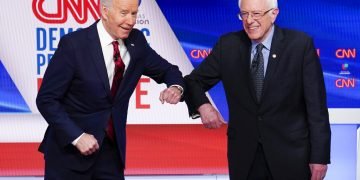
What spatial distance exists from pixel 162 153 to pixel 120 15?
6.68 ft

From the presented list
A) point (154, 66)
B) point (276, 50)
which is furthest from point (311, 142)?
point (154, 66)

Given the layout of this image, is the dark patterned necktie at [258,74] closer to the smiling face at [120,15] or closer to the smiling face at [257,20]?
the smiling face at [257,20]

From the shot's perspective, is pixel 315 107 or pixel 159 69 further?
pixel 159 69

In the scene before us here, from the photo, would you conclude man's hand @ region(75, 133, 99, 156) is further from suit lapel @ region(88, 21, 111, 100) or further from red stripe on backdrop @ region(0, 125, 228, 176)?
red stripe on backdrop @ region(0, 125, 228, 176)

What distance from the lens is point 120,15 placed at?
9.88ft

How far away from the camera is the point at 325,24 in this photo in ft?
15.5

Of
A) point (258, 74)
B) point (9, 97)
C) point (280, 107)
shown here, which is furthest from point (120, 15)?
point (9, 97)

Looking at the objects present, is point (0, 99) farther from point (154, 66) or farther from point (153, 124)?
point (154, 66)

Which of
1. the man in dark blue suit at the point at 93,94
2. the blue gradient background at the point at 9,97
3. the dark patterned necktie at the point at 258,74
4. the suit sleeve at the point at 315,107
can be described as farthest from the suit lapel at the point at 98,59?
the blue gradient background at the point at 9,97

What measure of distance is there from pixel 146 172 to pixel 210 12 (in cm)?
110

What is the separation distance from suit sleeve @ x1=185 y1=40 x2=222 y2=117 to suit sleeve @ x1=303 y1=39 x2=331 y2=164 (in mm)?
391

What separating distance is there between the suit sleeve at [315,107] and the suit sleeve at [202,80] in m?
0.39

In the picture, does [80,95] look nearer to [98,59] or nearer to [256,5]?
[98,59]

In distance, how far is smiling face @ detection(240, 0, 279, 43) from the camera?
119 inches
